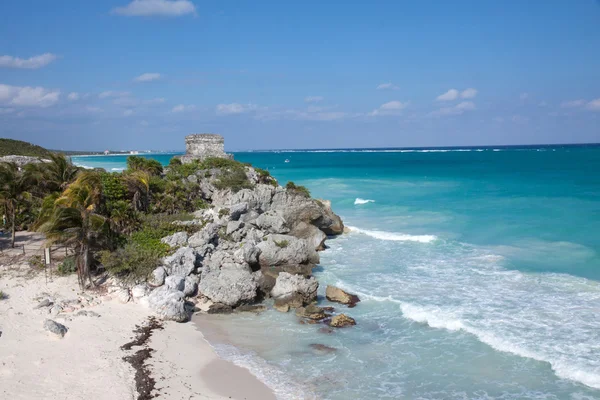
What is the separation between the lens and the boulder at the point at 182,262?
1772cm

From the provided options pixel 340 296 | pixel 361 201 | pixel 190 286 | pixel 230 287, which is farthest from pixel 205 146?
pixel 340 296

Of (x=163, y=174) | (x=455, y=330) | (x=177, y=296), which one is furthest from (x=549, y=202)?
(x=177, y=296)

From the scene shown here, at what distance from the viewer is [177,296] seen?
1559 centimetres

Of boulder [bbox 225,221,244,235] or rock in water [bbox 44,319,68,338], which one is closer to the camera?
rock in water [bbox 44,319,68,338]

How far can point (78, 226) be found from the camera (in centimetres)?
1669

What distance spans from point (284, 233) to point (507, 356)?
12.3 metres

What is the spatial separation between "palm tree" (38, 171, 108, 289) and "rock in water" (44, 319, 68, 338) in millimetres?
3157

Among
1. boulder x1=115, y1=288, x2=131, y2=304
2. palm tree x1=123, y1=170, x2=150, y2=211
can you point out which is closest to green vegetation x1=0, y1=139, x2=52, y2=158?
palm tree x1=123, y1=170, x2=150, y2=211

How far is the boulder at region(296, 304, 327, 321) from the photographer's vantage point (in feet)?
50.5

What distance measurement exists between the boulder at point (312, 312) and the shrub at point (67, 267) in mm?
9014

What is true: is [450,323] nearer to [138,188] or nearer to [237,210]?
[237,210]

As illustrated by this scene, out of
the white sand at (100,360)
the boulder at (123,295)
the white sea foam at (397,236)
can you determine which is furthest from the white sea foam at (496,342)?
the white sea foam at (397,236)

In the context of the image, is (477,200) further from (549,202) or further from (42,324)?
(42,324)

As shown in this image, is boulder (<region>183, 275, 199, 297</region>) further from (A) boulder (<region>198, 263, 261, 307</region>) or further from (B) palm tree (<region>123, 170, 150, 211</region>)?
(B) palm tree (<region>123, 170, 150, 211</region>)
